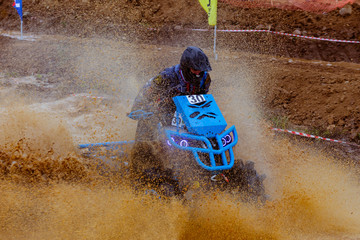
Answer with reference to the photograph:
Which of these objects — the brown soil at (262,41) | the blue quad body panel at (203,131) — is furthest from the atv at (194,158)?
the brown soil at (262,41)

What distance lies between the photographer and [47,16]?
44.8 feet

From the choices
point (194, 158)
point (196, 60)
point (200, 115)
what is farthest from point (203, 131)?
point (196, 60)

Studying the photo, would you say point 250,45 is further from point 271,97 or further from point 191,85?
point 191,85

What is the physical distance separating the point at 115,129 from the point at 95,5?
27.9 ft

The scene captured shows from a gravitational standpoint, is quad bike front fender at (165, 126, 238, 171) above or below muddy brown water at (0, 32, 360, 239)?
above

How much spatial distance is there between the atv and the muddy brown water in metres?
0.19

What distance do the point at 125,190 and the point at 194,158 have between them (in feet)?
3.54

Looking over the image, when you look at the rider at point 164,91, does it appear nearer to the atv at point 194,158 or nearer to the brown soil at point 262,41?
the atv at point 194,158

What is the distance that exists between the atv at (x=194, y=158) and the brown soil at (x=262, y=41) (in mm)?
Answer: 3175

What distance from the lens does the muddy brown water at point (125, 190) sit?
4.18 m

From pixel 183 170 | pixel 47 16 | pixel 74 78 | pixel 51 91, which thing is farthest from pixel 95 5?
pixel 183 170

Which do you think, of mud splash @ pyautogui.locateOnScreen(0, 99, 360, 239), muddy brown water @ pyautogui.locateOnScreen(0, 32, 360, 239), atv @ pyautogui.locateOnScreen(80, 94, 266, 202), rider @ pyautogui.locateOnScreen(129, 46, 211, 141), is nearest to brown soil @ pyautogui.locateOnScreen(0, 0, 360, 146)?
muddy brown water @ pyautogui.locateOnScreen(0, 32, 360, 239)

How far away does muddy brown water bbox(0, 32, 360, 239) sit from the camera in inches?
165

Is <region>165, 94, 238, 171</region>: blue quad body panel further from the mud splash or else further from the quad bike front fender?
the mud splash
